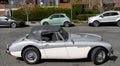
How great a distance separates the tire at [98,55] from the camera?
10.4 m

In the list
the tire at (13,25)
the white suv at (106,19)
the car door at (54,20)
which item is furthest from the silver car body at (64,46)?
the tire at (13,25)

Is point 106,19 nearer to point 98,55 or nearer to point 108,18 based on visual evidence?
point 108,18

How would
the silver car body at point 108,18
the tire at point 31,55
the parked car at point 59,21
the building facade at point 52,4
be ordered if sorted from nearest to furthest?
the tire at point 31,55 < the silver car body at point 108,18 < the parked car at point 59,21 < the building facade at point 52,4

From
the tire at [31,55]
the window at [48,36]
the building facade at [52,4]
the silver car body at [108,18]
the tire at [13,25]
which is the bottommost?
the tire at [31,55]

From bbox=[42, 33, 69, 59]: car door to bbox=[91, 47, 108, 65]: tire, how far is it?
1070 millimetres

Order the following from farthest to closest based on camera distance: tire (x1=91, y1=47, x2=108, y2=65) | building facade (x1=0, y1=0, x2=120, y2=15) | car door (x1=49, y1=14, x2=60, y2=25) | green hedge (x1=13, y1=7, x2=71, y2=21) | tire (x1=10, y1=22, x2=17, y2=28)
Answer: building facade (x1=0, y1=0, x2=120, y2=15) → green hedge (x1=13, y1=7, x2=71, y2=21) → tire (x1=10, y1=22, x2=17, y2=28) → car door (x1=49, y1=14, x2=60, y2=25) → tire (x1=91, y1=47, x2=108, y2=65)

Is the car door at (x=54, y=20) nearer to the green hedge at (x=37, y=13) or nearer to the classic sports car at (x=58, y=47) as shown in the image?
the green hedge at (x=37, y=13)

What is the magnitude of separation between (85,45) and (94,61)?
2.36 ft

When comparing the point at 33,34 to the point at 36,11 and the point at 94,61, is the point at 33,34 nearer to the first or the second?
the point at 94,61

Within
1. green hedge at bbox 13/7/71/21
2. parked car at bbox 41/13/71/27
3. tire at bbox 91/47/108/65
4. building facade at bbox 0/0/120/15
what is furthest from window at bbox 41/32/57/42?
building facade at bbox 0/0/120/15

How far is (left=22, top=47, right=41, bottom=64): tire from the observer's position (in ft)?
35.3

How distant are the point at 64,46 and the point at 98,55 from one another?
1381 mm

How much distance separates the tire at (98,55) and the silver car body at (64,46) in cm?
14

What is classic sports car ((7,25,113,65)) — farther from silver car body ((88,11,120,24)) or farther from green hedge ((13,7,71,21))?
green hedge ((13,7,71,21))
